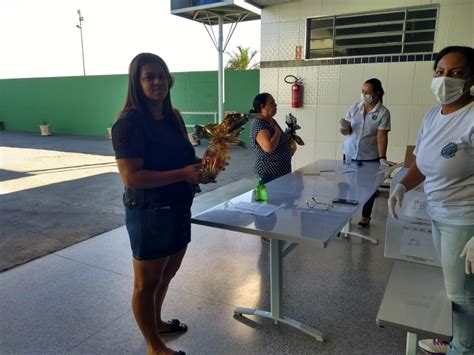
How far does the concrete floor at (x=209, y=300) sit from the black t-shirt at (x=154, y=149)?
871 millimetres

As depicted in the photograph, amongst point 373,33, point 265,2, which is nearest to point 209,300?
point 373,33

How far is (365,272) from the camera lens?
2596 millimetres

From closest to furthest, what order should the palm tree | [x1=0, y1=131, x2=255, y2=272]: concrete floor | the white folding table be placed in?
the white folding table
[x1=0, y1=131, x2=255, y2=272]: concrete floor
the palm tree

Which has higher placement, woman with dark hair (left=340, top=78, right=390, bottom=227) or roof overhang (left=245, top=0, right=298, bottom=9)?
roof overhang (left=245, top=0, right=298, bottom=9)

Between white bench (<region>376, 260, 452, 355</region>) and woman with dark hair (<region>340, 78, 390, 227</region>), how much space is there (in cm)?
137

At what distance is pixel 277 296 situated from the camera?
1.95 m

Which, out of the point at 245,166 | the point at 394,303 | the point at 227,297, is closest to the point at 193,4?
the point at 245,166

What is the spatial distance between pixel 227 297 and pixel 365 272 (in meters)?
1.06

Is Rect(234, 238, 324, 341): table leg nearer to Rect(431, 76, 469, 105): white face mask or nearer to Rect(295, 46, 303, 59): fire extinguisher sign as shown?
Rect(431, 76, 469, 105): white face mask

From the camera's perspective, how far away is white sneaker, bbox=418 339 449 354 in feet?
5.58

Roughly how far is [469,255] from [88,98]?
12.3 m

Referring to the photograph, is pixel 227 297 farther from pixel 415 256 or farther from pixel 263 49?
pixel 263 49

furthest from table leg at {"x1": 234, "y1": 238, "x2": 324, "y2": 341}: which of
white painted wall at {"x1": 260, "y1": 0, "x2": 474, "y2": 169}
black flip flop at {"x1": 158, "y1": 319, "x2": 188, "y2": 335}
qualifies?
white painted wall at {"x1": 260, "y1": 0, "x2": 474, "y2": 169}

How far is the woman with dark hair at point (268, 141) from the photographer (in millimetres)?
2580
